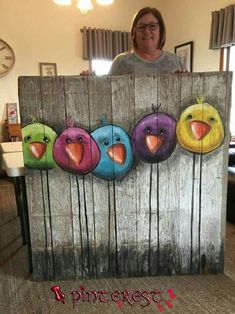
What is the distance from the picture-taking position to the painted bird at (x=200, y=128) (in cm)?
160

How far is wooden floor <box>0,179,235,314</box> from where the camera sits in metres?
1.52

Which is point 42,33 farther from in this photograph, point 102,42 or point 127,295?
point 127,295

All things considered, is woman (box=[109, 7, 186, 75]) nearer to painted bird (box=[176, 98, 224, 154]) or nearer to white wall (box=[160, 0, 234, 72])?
painted bird (box=[176, 98, 224, 154])

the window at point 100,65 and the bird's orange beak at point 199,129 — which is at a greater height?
the window at point 100,65

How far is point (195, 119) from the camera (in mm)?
1608

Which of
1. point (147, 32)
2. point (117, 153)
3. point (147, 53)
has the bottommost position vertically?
point (117, 153)

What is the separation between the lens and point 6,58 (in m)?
4.32

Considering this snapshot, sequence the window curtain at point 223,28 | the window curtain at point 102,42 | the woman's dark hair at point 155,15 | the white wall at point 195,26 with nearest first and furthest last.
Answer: the woman's dark hair at point 155,15 < the window curtain at point 223,28 < the white wall at point 195,26 < the window curtain at point 102,42

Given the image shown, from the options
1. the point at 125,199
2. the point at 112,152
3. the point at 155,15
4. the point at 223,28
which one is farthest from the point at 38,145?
the point at 223,28

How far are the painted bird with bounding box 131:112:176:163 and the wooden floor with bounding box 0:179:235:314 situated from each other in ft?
2.42

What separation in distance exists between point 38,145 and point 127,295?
0.96 metres

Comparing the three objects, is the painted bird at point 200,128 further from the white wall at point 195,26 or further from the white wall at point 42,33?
the white wall at point 42,33

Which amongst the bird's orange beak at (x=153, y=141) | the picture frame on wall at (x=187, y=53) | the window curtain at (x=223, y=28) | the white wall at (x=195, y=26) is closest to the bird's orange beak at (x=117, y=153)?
the bird's orange beak at (x=153, y=141)

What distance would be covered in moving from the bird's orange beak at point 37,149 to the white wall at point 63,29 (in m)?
3.16
